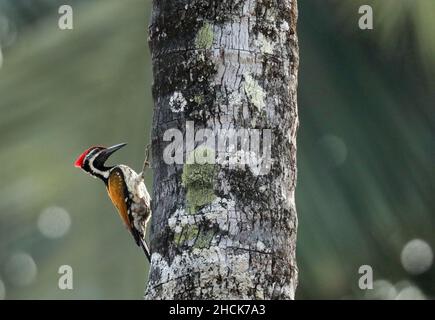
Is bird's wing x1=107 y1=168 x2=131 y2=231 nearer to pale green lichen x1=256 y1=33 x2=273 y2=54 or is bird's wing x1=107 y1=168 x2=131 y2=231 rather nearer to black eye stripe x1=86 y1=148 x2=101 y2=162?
black eye stripe x1=86 y1=148 x2=101 y2=162

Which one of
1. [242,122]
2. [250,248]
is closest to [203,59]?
[242,122]

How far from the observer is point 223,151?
5.39 meters

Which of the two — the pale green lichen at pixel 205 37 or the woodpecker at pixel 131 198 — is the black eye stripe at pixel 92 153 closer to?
the woodpecker at pixel 131 198

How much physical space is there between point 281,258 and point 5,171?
643 cm

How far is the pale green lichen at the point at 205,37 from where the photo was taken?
18.1 ft

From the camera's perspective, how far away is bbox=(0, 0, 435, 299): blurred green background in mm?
11523

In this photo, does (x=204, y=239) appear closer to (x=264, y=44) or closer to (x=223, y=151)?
(x=223, y=151)

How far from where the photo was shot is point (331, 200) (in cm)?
1170

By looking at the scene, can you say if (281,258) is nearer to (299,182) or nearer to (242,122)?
(242,122)

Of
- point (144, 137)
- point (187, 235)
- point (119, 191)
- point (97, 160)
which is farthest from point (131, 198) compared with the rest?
point (187, 235)

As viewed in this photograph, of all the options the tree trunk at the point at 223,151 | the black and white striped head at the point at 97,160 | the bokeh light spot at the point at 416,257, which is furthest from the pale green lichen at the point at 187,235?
the bokeh light spot at the point at 416,257

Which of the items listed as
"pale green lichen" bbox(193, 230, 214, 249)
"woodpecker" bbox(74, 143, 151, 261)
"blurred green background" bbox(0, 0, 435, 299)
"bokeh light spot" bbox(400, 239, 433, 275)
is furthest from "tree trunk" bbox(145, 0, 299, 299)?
"bokeh light spot" bbox(400, 239, 433, 275)

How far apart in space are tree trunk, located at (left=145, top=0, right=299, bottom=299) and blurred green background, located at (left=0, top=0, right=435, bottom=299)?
570 centimetres

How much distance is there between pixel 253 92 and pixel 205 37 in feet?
1.02
